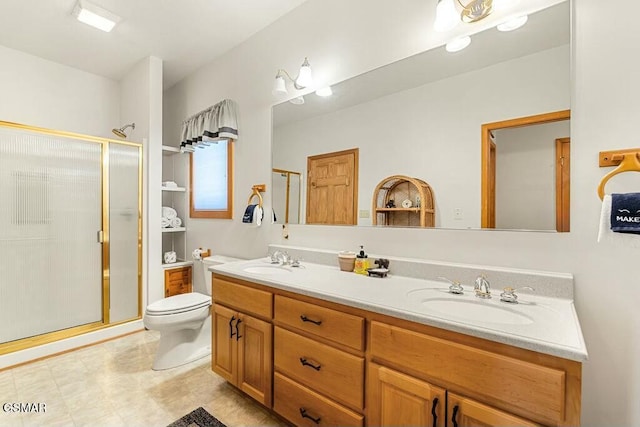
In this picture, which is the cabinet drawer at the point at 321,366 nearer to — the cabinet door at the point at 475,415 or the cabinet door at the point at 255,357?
the cabinet door at the point at 255,357

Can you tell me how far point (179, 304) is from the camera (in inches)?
86.6

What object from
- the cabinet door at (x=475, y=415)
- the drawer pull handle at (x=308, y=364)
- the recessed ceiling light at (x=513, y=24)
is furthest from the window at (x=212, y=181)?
the cabinet door at (x=475, y=415)

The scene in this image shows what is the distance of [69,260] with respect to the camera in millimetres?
2525

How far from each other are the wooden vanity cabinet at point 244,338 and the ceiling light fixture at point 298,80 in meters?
1.40

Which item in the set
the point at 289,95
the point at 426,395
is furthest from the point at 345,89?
the point at 426,395

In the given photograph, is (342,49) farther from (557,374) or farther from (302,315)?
(557,374)

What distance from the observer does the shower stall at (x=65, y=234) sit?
2.26m

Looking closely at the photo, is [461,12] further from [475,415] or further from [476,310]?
[475,415]

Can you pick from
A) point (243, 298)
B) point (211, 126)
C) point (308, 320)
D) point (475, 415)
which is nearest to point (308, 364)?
point (308, 320)

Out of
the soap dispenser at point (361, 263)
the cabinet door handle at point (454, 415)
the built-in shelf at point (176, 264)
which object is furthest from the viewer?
the built-in shelf at point (176, 264)

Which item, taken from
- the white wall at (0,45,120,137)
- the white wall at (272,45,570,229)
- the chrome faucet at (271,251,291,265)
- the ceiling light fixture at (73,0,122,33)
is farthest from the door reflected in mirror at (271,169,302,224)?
the white wall at (0,45,120,137)

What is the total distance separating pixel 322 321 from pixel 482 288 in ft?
2.36

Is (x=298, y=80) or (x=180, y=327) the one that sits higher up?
(x=298, y=80)

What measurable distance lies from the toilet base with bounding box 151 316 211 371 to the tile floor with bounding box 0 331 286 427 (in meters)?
→ 0.05
